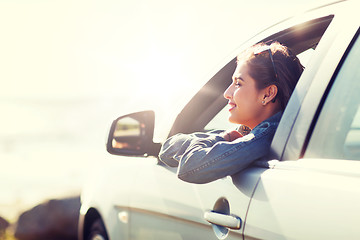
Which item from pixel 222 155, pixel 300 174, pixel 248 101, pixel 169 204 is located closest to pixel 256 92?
pixel 248 101

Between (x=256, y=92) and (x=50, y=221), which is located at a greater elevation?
(x=256, y=92)

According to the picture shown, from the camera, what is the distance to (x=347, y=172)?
1.60m

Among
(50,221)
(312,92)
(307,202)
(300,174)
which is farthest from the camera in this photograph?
(50,221)

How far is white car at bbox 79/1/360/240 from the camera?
1.61 m

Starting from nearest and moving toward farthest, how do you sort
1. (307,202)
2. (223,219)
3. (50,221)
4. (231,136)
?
(307,202), (223,219), (231,136), (50,221)

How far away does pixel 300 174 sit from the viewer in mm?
1770

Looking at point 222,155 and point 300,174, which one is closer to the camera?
point 300,174

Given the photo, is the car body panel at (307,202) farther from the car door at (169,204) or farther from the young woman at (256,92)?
the young woman at (256,92)

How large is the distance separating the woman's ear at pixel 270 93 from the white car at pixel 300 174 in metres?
0.23

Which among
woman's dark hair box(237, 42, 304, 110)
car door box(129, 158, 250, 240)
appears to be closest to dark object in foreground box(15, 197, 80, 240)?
car door box(129, 158, 250, 240)

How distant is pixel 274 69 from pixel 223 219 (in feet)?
2.42

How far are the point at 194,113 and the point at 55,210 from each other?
267 inches

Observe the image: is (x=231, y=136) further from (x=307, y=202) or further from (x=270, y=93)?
(x=307, y=202)

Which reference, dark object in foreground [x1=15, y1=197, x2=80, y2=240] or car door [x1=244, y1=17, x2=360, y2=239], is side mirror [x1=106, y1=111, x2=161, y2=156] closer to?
car door [x1=244, y1=17, x2=360, y2=239]
